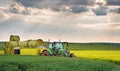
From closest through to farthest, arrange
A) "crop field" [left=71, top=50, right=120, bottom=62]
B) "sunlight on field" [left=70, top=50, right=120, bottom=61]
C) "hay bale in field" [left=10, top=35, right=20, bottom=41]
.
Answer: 1. "crop field" [left=71, top=50, right=120, bottom=62]
2. "hay bale in field" [left=10, top=35, right=20, bottom=41]
3. "sunlight on field" [left=70, top=50, right=120, bottom=61]

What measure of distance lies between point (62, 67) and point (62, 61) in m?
2.10

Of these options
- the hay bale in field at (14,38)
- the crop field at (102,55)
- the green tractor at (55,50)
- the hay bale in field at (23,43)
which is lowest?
the crop field at (102,55)

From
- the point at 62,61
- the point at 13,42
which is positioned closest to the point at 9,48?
the point at 13,42

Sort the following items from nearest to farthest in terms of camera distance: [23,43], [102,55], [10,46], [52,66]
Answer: [52,66] < [23,43] < [10,46] < [102,55]

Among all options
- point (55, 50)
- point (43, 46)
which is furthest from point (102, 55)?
point (43, 46)

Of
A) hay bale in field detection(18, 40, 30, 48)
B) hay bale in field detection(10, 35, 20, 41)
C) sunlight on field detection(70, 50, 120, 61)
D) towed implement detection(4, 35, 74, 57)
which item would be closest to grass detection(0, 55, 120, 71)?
towed implement detection(4, 35, 74, 57)

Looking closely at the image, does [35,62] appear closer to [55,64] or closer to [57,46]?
[55,64]

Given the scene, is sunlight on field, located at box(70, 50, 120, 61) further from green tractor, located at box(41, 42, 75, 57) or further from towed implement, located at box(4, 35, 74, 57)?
towed implement, located at box(4, 35, 74, 57)

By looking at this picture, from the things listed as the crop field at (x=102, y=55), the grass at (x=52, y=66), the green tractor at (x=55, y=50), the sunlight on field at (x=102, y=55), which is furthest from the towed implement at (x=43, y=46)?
the grass at (x=52, y=66)

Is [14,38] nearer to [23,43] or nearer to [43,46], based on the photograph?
[23,43]

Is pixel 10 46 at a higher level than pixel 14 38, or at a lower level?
lower

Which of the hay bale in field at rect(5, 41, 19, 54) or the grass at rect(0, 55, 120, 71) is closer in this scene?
the grass at rect(0, 55, 120, 71)

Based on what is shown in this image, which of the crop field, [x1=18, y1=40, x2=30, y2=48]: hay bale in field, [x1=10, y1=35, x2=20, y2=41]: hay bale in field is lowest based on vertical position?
the crop field

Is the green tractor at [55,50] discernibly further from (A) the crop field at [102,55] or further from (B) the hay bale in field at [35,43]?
(A) the crop field at [102,55]
